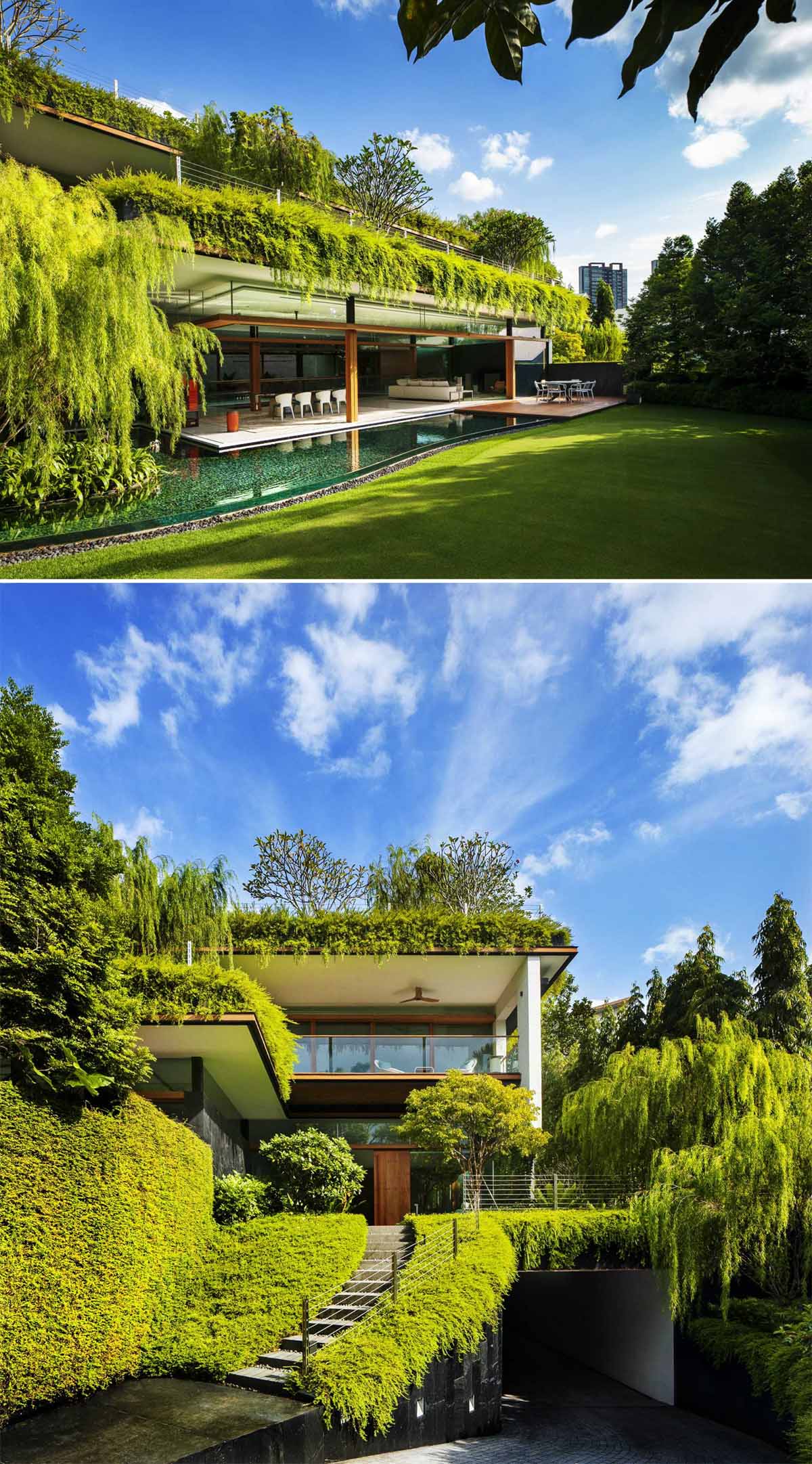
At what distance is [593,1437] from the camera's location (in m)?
10.5

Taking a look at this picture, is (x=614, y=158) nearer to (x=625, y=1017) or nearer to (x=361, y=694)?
(x=361, y=694)

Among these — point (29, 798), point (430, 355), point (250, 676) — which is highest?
point (430, 355)

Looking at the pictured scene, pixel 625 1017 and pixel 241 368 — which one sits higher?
Answer: pixel 241 368

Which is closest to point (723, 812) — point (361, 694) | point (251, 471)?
point (361, 694)

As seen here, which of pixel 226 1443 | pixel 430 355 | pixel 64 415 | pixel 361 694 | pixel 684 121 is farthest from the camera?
pixel 430 355

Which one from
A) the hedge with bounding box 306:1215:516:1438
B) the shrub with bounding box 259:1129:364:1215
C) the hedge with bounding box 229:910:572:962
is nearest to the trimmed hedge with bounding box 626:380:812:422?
the hedge with bounding box 229:910:572:962

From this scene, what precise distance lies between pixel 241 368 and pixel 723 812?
17655 mm

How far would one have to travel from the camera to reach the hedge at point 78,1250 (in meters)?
6.41

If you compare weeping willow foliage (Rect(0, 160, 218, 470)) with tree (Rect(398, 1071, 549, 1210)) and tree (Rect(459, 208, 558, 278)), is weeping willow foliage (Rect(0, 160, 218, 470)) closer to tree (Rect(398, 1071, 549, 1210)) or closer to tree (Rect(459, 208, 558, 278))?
tree (Rect(398, 1071, 549, 1210))

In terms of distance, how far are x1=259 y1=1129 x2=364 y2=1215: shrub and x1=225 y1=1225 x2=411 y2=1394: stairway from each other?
73 centimetres

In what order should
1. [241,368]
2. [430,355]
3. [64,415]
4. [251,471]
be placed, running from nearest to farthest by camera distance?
[64,415] → [251,471] → [241,368] → [430,355]

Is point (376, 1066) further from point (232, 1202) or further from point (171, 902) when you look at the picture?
point (232, 1202)

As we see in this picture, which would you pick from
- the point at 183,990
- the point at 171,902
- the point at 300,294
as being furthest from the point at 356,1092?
the point at 300,294

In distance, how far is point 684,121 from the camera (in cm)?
1264
